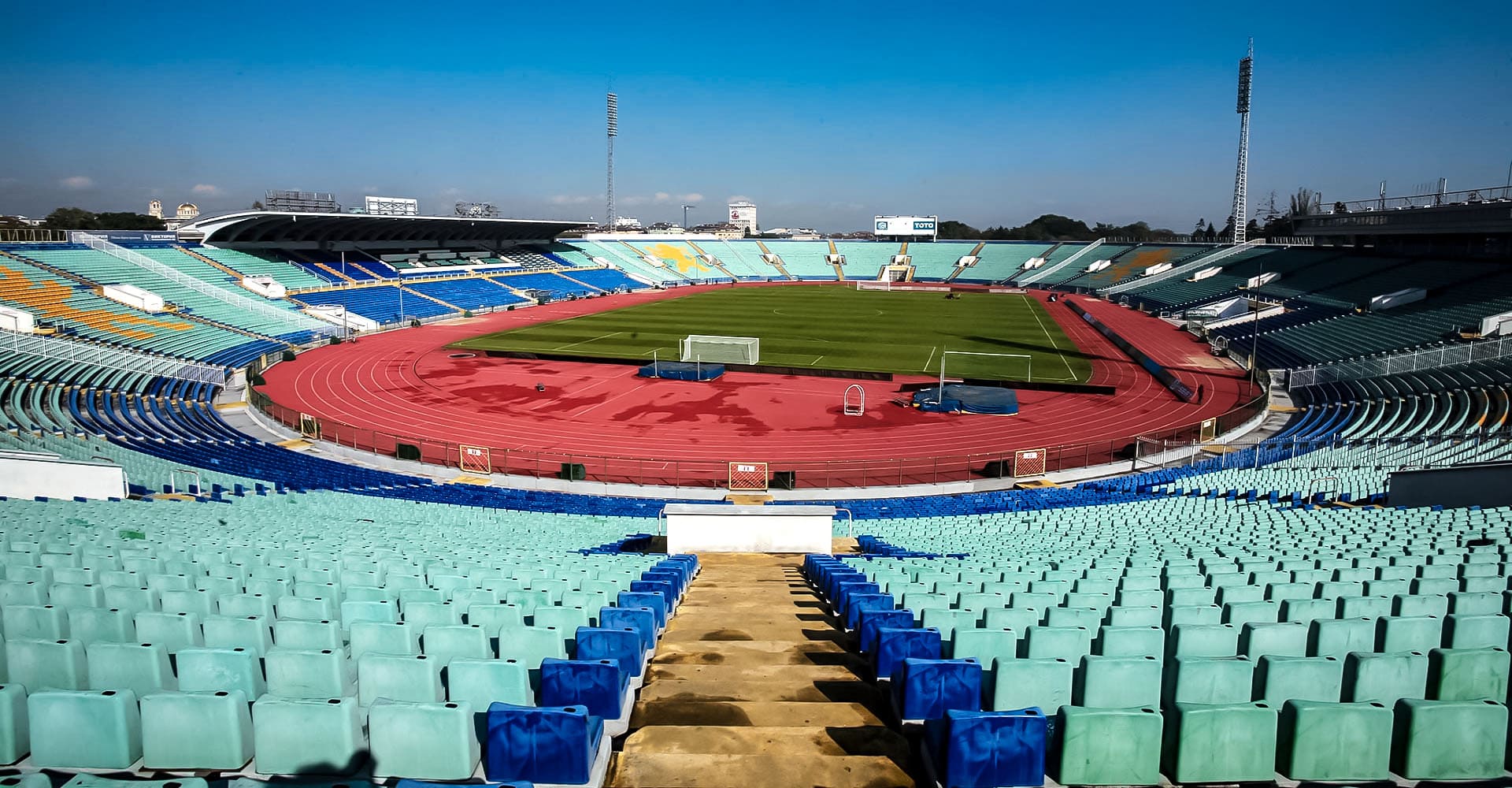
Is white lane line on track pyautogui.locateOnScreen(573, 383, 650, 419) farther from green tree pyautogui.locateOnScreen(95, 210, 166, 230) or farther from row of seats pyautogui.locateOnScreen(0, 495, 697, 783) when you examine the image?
green tree pyautogui.locateOnScreen(95, 210, 166, 230)

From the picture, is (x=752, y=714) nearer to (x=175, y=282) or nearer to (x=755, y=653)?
(x=755, y=653)

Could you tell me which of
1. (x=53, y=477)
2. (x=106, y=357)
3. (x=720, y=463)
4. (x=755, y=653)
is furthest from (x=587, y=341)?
(x=755, y=653)

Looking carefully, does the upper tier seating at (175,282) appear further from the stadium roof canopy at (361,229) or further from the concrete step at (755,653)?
the concrete step at (755,653)

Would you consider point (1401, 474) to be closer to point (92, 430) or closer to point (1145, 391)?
point (1145, 391)

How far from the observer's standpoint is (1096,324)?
68.4m

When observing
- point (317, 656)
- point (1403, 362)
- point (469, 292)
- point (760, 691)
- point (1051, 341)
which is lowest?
point (760, 691)

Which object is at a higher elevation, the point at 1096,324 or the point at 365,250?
the point at 365,250

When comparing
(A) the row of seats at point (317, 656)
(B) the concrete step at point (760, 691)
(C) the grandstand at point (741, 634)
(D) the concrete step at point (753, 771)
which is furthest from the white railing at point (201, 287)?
(D) the concrete step at point (753, 771)

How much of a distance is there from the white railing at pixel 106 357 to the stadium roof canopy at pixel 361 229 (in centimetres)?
2796

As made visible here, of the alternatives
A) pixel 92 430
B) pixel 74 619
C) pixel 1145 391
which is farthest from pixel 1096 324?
pixel 74 619

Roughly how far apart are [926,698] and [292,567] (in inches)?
299

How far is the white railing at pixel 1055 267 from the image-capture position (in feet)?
380

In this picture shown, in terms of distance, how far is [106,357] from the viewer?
37188 millimetres

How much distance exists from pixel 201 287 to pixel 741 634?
205 feet
